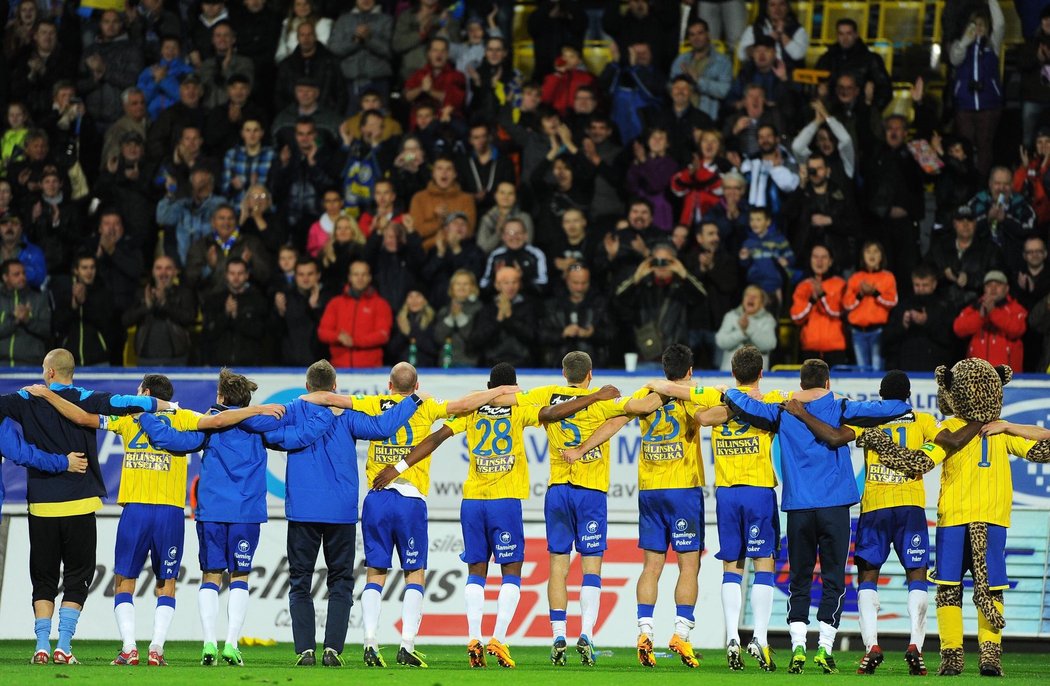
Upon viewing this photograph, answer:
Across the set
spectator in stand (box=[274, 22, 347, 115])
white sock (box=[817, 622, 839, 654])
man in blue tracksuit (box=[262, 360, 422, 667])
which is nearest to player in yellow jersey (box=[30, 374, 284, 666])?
man in blue tracksuit (box=[262, 360, 422, 667])

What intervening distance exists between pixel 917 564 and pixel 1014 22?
1411 centimetres

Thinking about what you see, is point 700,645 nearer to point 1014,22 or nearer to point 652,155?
point 652,155

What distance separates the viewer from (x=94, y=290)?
21438mm

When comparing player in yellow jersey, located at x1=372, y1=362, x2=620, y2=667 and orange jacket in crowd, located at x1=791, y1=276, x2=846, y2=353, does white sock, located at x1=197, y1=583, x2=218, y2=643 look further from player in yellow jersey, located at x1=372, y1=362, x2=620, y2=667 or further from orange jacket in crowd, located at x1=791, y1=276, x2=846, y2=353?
orange jacket in crowd, located at x1=791, y1=276, x2=846, y2=353

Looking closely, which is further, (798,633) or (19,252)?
(19,252)

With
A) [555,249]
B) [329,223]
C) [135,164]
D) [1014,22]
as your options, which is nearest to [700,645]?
[555,249]

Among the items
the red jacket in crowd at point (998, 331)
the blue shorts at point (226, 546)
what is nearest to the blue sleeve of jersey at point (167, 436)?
the blue shorts at point (226, 546)

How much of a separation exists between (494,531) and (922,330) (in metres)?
7.64

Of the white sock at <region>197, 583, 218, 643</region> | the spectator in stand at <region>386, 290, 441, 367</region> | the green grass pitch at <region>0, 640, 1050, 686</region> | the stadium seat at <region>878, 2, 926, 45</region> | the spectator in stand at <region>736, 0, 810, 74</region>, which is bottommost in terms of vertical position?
the green grass pitch at <region>0, 640, 1050, 686</region>

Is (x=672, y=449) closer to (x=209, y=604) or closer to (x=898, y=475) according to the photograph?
(x=898, y=475)

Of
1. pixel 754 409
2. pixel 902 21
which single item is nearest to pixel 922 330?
pixel 754 409

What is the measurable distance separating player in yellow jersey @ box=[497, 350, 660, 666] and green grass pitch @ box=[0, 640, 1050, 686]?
0.69 meters

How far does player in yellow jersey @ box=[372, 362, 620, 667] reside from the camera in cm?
1445

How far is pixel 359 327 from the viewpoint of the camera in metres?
20.3
